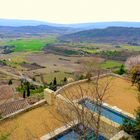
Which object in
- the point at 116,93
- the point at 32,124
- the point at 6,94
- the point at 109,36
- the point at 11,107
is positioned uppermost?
the point at 116,93

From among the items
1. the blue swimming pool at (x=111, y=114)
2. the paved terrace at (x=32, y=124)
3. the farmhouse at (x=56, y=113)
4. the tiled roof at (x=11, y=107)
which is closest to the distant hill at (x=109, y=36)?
the tiled roof at (x=11, y=107)

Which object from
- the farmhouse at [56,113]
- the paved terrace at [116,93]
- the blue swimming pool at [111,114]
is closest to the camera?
the farmhouse at [56,113]

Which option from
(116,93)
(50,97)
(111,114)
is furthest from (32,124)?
(116,93)

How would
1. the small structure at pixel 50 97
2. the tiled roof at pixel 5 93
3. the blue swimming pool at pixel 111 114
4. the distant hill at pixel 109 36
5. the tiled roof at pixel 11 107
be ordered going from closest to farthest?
1. the blue swimming pool at pixel 111 114
2. the small structure at pixel 50 97
3. the tiled roof at pixel 11 107
4. the tiled roof at pixel 5 93
5. the distant hill at pixel 109 36

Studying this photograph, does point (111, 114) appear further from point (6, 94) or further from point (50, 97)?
point (6, 94)

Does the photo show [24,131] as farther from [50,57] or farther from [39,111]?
[50,57]

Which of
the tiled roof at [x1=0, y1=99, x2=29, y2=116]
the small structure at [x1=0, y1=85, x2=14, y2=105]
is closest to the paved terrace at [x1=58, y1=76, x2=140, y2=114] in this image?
the tiled roof at [x1=0, y1=99, x2=29, y2=116]

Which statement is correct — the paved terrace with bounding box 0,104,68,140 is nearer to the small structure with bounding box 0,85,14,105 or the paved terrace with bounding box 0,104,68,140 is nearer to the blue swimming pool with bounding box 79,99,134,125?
the blue swimming pool with bounding box 79,99,134,125

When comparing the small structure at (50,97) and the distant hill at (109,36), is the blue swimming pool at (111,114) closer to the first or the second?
the small structure at (50,97)

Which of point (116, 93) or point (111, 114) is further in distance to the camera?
point (116, 93)

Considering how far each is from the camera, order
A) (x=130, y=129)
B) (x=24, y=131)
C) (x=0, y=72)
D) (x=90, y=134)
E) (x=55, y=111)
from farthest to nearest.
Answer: (x=0, y=72)
(x=55, y=111)
(x=24, y=131)
(x=130, y=129)
(x=90, y=134)

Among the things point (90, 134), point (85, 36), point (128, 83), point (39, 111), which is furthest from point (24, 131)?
point (85, 36)
